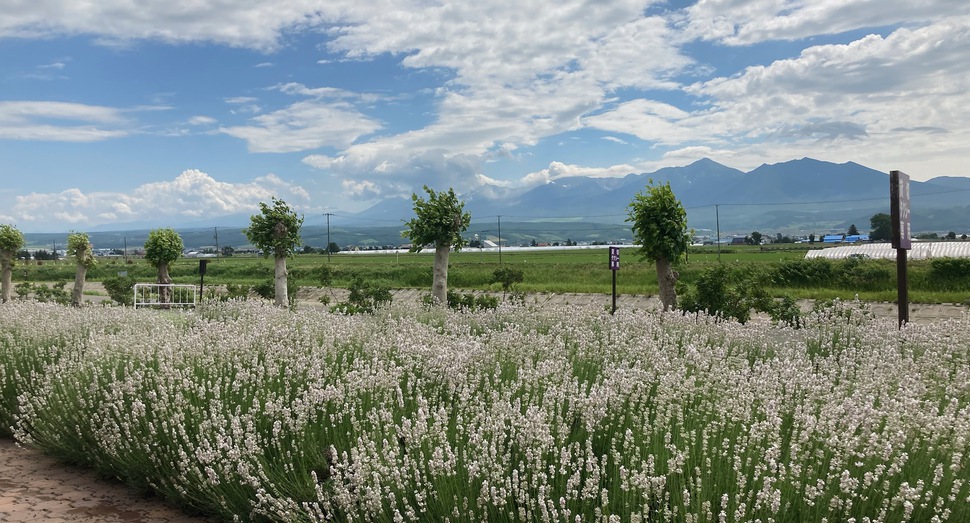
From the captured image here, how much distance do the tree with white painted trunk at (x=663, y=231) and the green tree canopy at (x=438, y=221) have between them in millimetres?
3824

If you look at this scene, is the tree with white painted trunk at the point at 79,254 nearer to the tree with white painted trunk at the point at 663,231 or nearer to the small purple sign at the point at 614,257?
the small purple sign at the point at 614,257

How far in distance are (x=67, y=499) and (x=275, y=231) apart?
12.1 metres

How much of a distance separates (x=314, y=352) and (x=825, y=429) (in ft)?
13.0

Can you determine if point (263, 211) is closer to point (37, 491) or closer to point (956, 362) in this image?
point (37, 491)

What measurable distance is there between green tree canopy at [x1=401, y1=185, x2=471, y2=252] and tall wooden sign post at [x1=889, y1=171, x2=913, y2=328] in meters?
8.15

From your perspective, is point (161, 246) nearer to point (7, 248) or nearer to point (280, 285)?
point (7, 248)

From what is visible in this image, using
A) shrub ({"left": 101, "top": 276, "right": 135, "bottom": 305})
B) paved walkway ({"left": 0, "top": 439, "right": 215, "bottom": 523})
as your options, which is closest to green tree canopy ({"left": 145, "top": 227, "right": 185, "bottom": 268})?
shrub ({"left": 101, "top": 276, "right": 135, "bottom": 305})

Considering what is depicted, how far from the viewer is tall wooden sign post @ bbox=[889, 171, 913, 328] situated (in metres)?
9.91

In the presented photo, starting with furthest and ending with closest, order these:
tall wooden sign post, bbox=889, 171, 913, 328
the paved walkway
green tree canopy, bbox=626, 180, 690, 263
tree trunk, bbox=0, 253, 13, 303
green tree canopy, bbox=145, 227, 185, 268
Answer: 1. tree trunk, bbox=0, 253, 13, 303
2. green tree canopy, bbox=145, 227, 185, 268
3. green tree canopy, bbox=626, 180, 690, 263
4. tall wooden sign post, bbox=889, 171, 913, 328
5. the paved walkway

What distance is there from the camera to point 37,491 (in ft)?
18.1

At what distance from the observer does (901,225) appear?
32.7 feet

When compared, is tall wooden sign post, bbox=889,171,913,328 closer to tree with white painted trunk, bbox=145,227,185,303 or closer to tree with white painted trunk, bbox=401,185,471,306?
tree with white painted trunk, bbox=401,185,471,306

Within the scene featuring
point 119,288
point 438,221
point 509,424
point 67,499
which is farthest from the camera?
point 119,288

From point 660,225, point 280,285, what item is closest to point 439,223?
point 280,285
